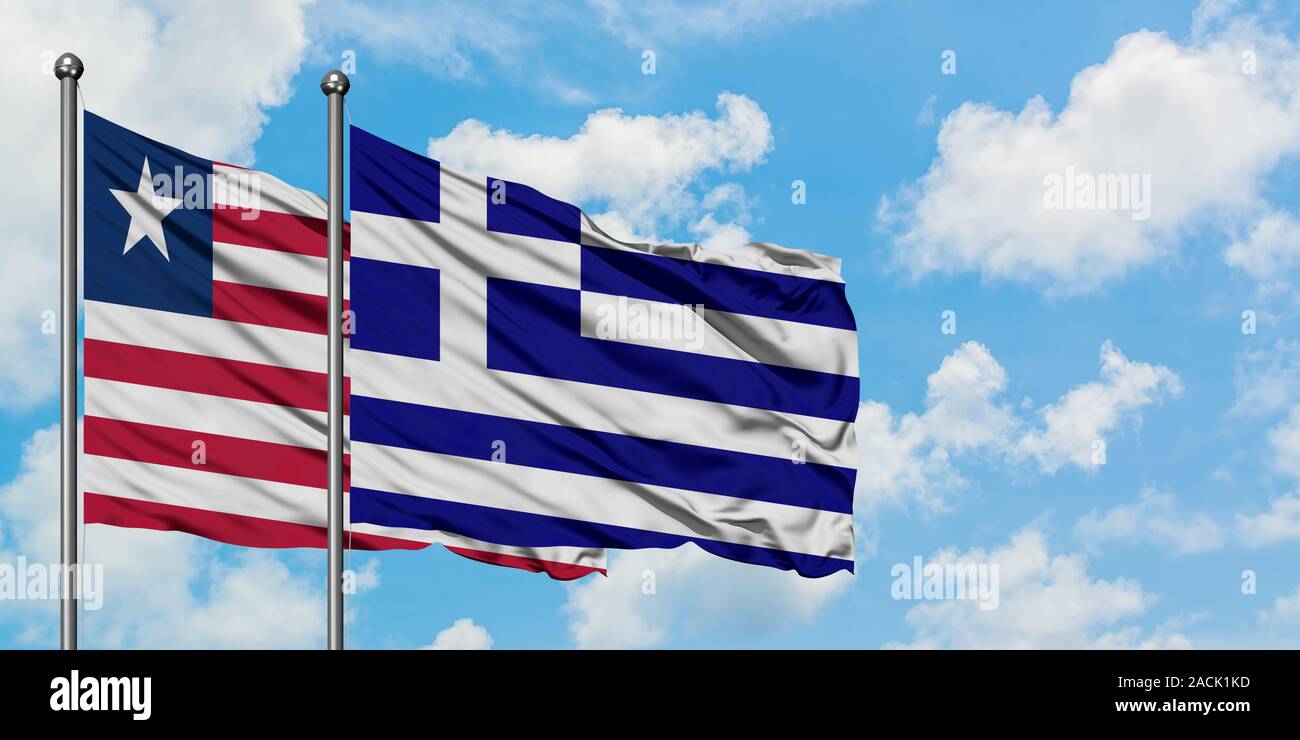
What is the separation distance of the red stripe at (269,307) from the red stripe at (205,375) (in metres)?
0.41

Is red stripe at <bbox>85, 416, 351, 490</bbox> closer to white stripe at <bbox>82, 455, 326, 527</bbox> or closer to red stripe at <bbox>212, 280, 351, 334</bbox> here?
white stripe at <bbox>82, 455, 326, 527</bbox>

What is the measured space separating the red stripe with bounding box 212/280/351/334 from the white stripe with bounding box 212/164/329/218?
73 centimetres

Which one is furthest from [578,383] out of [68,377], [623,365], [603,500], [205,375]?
[68,377]

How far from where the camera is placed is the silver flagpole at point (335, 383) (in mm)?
12391

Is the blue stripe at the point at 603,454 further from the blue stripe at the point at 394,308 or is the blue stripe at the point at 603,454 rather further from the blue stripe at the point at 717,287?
the blue stripe at the point at 717,287

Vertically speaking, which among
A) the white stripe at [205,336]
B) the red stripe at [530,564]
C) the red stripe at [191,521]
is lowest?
the red stripe at [530,564]

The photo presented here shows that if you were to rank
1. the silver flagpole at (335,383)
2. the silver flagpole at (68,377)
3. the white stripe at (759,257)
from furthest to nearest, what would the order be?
the white stripe at (759,257) → the silver flagpole at (68,377) → the silver flagpole at (335,383)

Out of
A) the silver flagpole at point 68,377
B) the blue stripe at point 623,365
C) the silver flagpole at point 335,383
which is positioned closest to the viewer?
the silver flagpole at point 335,383

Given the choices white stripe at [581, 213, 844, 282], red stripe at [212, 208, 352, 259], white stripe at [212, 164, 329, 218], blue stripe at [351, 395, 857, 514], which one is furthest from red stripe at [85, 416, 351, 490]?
white stripe at [581, 213, 844, 282]

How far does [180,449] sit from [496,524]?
293 centimetres

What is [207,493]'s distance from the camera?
14.4 m

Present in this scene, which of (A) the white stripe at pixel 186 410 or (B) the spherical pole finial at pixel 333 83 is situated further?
(A) the white stripe at pixel 186 410

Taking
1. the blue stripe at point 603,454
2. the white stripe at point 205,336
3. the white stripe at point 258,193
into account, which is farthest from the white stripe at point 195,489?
the white stripe at point 258,193
